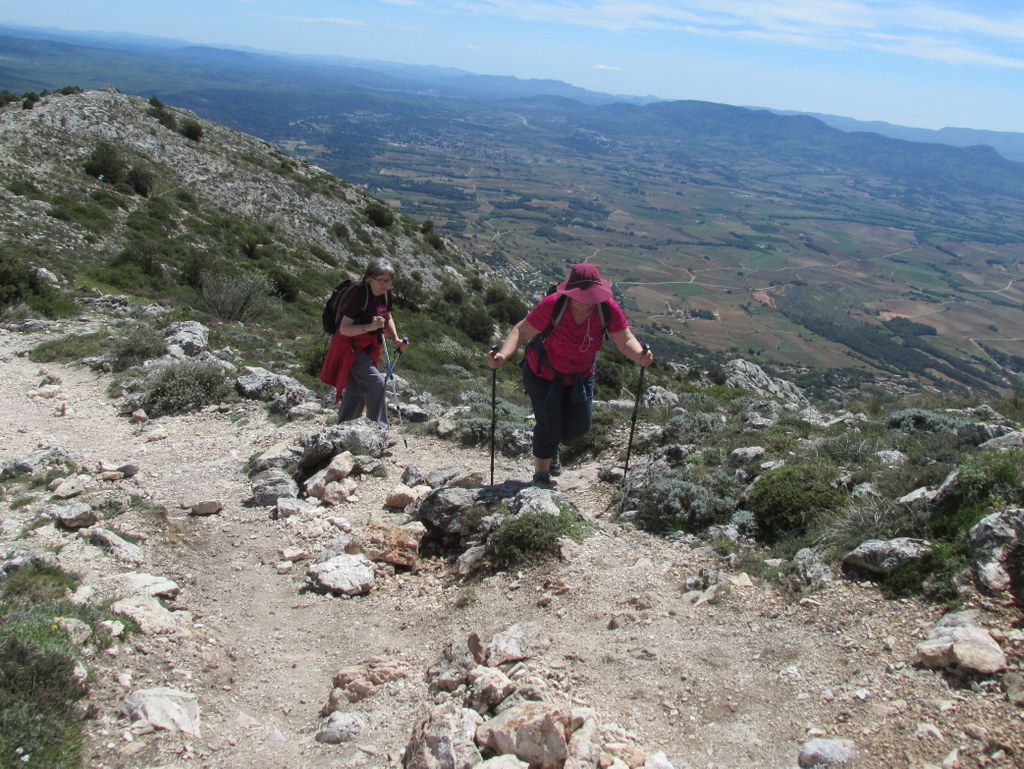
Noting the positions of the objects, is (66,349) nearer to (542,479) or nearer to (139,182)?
(542,479)

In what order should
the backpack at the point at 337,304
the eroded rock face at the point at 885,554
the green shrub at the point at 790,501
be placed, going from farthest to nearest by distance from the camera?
the backpack at the point at 337,304
the green shrub at the point at 790,501
the eroded rock face at the point at 885,554

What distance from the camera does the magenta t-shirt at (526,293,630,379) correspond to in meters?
5.63

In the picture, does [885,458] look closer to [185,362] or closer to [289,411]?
[289,411]

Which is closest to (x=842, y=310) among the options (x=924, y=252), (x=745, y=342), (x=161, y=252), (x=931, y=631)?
(x=745, y=342)

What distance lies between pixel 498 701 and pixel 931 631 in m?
2.56

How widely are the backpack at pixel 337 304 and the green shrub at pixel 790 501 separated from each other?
4.48 meters

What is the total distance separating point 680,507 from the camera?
19.3 feet

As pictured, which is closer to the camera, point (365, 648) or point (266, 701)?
point (266, 701)

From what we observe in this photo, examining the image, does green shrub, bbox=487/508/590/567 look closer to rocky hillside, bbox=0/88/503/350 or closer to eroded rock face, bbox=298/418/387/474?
eroded rock face, bbox=298/418/387/474

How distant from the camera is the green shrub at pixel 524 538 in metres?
5.15

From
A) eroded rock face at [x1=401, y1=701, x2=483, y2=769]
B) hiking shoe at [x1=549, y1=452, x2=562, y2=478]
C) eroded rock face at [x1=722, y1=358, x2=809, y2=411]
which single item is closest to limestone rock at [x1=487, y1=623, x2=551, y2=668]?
eroded rock face at [x1=401, y1=701, x2=483, y2=769]

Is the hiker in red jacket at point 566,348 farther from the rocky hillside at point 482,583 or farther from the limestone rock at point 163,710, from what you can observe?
the limestone rock at point 163,710

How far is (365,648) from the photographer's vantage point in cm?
435

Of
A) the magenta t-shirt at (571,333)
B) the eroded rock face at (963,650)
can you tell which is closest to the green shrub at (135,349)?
the magenta t-shirt at (571,333)
